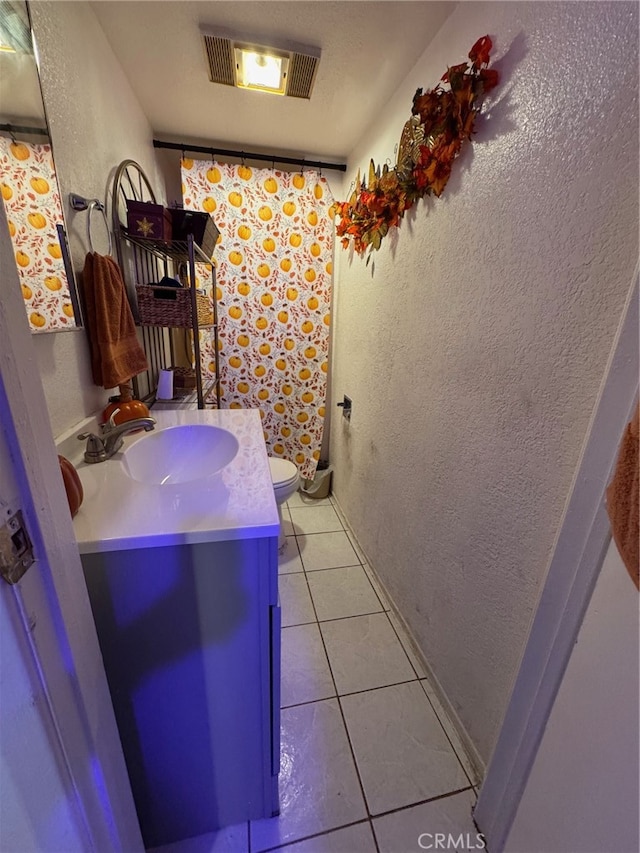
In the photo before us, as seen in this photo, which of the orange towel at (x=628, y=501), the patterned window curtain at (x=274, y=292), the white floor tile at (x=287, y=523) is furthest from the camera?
the white floor tile at (x=287, y=523)

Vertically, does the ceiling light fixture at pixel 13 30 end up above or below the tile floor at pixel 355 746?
above

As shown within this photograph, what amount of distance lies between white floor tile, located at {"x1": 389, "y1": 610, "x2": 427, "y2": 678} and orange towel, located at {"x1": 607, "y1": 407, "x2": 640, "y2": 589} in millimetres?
1061

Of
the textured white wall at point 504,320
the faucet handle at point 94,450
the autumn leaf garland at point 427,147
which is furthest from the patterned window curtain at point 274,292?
the faucet handle at point 94,450

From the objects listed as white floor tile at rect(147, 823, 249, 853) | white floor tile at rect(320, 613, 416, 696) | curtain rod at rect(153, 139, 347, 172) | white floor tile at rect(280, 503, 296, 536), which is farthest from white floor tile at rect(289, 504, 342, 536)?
curtain rod at rect(153, 139, 347, 172)

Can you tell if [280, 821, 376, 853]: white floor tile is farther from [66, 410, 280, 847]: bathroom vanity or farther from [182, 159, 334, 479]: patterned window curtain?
[182, 159, 334, 479]: patterned window curtain

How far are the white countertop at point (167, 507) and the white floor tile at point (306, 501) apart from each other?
Answer: 1476 millimetres

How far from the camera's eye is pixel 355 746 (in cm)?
103

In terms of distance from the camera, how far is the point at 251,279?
6.73ft

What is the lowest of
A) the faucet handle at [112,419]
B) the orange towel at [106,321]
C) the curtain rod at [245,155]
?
the faucet handle at [112,419]

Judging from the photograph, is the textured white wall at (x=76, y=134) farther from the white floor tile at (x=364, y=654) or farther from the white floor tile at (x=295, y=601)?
the white floor tile at (x=364, y=654)

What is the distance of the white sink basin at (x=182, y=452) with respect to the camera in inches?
42.3

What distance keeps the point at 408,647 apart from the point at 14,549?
1.44 m

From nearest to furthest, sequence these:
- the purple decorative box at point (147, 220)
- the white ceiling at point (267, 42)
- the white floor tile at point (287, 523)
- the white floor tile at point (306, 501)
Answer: the white ceiling at point (267, 42), the purple decorative box at point (147, 220), the white floor tile at point (287, 523), the white floor tile at point (306, 501)

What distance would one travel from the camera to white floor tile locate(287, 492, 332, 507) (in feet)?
7.72
